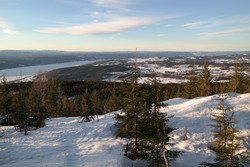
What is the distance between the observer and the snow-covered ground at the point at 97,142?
18.0 metres

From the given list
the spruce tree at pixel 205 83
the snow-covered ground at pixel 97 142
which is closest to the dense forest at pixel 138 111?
the spruce tree at pixel 205 83

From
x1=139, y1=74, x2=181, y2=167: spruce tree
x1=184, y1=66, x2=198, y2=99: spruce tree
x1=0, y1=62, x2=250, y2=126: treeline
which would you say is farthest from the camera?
x1=184, y1=66, x2=198, y2=99: spruce tree

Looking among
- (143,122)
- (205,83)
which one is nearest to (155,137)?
(143,122)

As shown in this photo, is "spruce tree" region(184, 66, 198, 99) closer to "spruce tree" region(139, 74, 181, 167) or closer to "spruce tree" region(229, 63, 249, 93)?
"spruce tree" region(229, 63, 249, 93)

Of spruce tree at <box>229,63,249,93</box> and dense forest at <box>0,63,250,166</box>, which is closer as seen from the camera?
dense forest at <box>0,63,250,166</box>

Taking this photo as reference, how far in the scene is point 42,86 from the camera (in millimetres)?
66062

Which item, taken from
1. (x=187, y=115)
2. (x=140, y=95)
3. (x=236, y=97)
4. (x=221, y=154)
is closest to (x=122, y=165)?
(x=140, y=95)

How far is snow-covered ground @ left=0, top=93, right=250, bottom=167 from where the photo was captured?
18000 mm

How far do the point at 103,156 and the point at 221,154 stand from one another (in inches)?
318

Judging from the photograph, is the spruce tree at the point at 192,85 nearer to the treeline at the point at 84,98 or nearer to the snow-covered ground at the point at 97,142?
the treeline at the point at 84,98

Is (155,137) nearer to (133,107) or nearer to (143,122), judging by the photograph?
(143,122)

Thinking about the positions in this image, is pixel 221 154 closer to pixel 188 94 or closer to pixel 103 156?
pixel 103 156

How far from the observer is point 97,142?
23.9 m

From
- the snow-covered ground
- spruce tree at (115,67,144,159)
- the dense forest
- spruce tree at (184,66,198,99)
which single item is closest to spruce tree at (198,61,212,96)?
the dense forest
